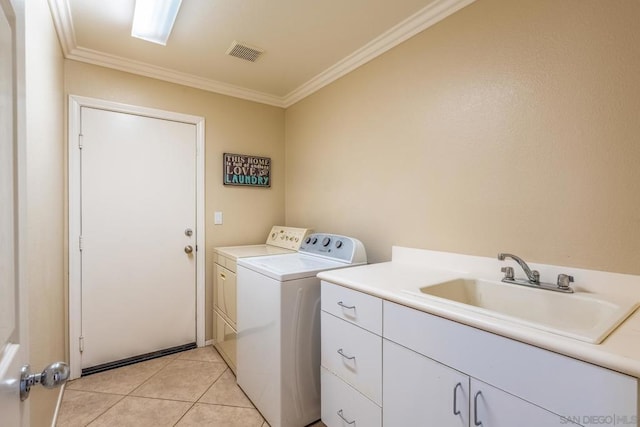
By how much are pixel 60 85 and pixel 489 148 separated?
2676 millimetres

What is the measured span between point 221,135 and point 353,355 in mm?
2238

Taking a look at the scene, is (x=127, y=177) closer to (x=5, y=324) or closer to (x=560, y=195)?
(x=5, y=324)

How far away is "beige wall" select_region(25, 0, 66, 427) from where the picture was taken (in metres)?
1.21

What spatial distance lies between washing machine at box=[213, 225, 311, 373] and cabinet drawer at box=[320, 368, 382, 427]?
36.7 inches

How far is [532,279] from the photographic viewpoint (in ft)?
4.20

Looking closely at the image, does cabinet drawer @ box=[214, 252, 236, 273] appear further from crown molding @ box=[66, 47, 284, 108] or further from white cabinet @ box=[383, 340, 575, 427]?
crown molding @ box=[66, 47, 284, 108]

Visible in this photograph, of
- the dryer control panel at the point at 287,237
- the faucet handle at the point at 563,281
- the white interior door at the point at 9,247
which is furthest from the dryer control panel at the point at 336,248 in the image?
the white interior door at the point at 9,247

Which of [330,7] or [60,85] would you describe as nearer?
[330,7]

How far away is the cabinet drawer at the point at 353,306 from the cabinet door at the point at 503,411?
414 mm

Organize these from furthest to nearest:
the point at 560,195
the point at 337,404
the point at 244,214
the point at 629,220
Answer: the point at 244,214 → the point at 337,404 → the point at 560,195 → the point at 629,220

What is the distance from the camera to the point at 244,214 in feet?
9.57

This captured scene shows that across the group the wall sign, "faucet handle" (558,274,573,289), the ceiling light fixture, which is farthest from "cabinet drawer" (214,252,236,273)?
"faucet handle" (558,274,573,289)

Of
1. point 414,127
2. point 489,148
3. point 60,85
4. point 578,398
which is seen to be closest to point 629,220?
point 489,148

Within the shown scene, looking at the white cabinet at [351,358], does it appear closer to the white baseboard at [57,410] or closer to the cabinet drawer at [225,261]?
the cabinet drawer at [225,261]
